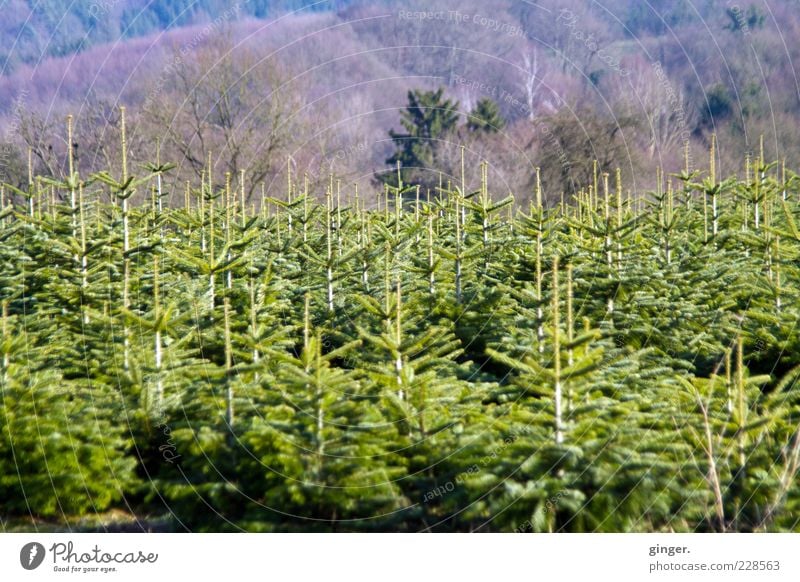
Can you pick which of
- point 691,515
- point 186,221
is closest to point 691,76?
point 186,221

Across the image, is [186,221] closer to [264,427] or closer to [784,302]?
[264,427]

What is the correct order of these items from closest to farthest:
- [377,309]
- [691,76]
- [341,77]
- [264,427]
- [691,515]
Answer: [691,515] → [264,427] → [377,309] → [341,77] → [691,76]

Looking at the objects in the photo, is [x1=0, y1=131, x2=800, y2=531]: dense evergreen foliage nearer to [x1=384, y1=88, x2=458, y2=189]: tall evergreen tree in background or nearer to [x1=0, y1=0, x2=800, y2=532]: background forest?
[x1=0, y1=0, x2=800, y2=532]: background forest

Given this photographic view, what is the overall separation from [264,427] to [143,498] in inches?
60.9

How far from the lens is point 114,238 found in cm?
1255
